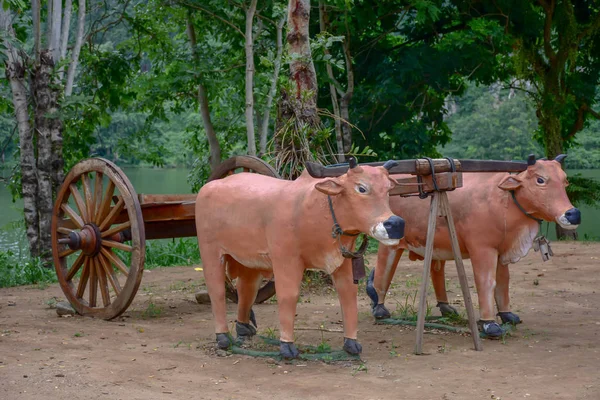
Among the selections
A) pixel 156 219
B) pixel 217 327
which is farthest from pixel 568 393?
pixel 156 219

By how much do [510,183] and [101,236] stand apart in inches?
147

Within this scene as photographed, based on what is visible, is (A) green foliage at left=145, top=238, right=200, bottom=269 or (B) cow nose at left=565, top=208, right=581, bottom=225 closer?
(B) cow nose at left=565, top=208, right=581, bottom=225

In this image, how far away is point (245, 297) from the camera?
257 inches

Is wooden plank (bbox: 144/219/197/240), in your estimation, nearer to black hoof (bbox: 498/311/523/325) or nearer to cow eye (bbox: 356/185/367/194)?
cow eye (bbox: 356/185/367/194)

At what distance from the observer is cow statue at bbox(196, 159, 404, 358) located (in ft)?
18.3

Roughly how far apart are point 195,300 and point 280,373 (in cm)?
351

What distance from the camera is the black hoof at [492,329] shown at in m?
6.63


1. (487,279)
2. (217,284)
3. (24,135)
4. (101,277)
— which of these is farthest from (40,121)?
(487,279)

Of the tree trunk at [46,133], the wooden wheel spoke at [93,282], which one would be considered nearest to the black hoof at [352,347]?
the wooden wheel spoke at [93,282]

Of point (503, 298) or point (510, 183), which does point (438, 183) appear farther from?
point (503, 298)

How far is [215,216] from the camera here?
6258mm

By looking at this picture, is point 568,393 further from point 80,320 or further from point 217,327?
point 80,320

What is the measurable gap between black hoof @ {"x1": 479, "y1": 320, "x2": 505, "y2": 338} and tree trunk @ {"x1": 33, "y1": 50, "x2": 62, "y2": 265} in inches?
265

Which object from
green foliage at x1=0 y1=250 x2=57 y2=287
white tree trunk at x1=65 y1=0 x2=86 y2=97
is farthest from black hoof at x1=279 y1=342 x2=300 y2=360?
white tree trunk at x1=65 y1=0 x2=86 y2=97
